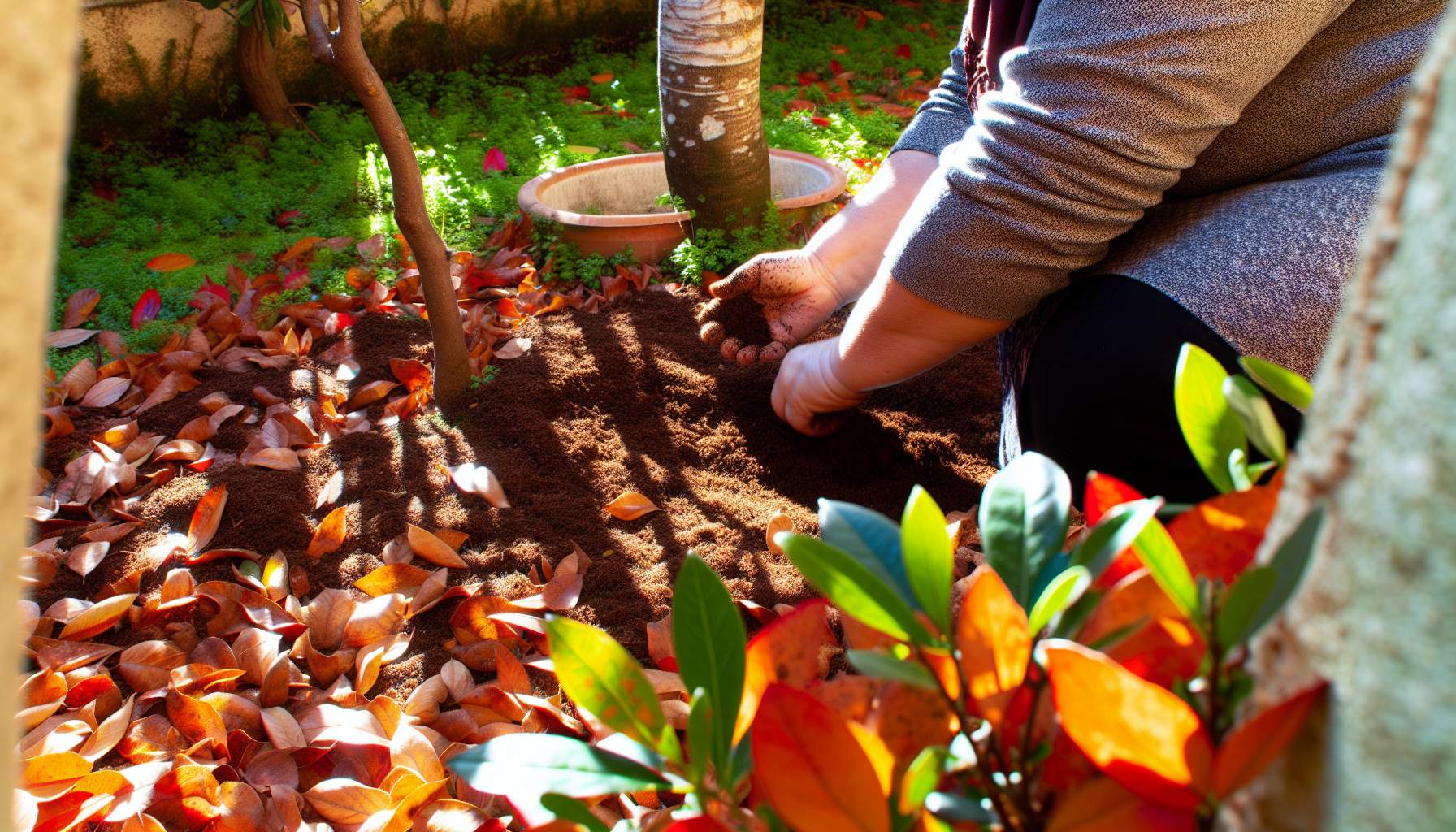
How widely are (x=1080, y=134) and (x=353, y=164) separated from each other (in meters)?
2.89

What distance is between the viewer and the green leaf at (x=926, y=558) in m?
0.44

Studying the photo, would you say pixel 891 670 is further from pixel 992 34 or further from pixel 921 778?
pixel 992 34

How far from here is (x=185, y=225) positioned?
3068 mm

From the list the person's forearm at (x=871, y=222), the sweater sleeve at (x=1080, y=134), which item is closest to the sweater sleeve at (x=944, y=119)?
the person's forearm at (x=871, y=222)

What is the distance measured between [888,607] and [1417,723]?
0.66 ft

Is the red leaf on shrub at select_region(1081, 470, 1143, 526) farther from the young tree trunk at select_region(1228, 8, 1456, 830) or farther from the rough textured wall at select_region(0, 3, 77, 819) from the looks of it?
the rough textured wall at select_region(0, 3, 77, 819)

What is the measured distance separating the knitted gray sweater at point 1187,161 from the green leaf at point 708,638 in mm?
963

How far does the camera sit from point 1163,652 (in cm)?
43

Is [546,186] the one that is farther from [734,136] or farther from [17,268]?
[17,268]

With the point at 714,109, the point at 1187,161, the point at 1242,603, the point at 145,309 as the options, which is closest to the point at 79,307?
the point at 145,309

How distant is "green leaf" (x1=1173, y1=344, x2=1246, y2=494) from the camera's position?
1.69 ft

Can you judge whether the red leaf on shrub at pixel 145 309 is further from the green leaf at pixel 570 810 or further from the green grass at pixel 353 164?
the green leaf at pixel 570 810

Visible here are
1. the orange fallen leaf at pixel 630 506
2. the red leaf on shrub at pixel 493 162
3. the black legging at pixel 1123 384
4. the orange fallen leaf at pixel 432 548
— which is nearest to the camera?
the black legging at pixel 1123 384

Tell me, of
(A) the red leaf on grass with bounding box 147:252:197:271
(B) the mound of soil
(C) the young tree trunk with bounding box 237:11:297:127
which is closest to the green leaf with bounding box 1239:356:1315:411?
(B) the mound of soil
